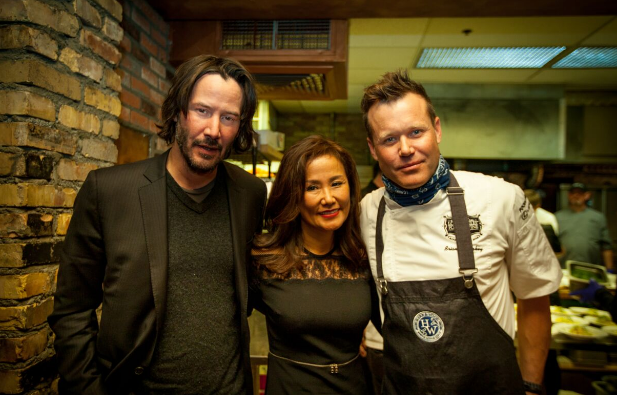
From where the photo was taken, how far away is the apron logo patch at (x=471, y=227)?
1.41 m

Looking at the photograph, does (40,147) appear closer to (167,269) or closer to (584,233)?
(167,269)

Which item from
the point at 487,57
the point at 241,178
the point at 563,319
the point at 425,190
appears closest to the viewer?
the point at 425,190

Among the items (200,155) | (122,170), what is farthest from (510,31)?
(122,170)

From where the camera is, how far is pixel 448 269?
1401 millimetres

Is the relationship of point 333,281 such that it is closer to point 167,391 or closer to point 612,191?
point 167,391

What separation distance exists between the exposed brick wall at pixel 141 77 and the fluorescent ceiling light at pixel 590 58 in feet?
13.7

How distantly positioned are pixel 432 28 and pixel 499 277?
2.83 m

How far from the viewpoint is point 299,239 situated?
5.85 feet

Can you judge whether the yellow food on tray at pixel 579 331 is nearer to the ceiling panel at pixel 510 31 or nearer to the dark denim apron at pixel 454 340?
the dark denim apron at pixel 454 340

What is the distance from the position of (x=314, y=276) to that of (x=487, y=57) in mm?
3768

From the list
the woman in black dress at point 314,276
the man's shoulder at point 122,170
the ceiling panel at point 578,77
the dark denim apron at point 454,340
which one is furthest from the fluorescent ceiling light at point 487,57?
the man's shoulder at point 122,170

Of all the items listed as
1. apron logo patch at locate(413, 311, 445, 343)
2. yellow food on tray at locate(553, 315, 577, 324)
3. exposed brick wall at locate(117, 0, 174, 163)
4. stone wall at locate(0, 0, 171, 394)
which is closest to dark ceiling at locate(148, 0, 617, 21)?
exposed brick wall at locate(117, 0, 174, 163)

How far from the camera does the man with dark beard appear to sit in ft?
4.33

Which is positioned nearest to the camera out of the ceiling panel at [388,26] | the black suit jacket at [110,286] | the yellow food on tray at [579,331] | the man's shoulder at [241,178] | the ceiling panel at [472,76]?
the black suit jacket at [110,286]
